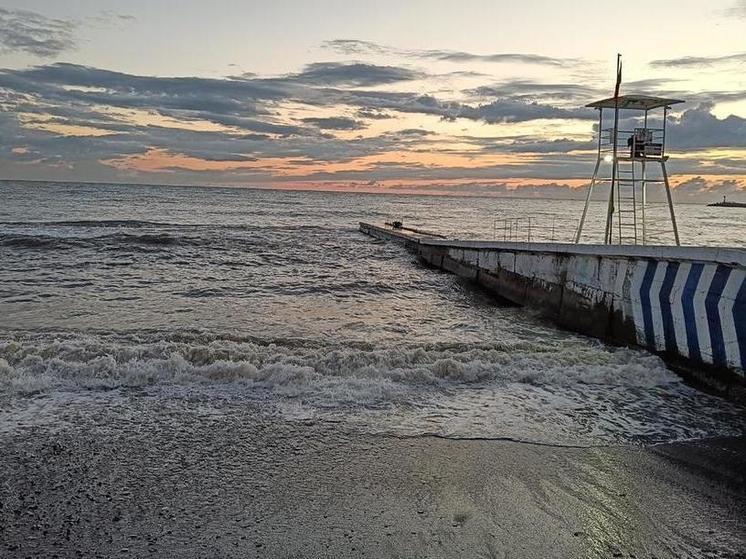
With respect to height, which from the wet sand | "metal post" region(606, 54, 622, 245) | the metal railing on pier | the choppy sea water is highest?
"metal post" region(606, 54, 622, 245)

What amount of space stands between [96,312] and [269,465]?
915 centimetres

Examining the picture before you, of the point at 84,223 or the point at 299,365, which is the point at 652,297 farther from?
the point at 84,223

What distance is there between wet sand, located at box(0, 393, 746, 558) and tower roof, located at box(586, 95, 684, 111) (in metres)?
10.7

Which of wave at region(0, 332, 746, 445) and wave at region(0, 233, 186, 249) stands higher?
wave at region(0, 332, 746, 445)

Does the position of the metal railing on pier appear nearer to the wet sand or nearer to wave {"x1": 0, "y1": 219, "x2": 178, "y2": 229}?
the wet sand

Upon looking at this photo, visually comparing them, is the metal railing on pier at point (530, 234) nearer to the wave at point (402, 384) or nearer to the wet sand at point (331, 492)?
the wave at point (402, 384)

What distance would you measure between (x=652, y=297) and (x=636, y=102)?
7.38m

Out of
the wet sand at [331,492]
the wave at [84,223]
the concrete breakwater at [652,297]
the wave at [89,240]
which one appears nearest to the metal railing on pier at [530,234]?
the concrete breakwater at [652,297]

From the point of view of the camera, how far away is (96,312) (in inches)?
512

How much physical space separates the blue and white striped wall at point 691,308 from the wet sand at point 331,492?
2.17 meters

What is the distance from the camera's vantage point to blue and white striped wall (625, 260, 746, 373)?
815 cm

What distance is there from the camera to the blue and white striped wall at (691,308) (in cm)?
815

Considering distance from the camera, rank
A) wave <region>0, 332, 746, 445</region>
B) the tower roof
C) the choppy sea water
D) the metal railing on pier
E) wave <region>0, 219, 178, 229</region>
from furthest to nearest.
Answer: the metal railing on pier
wave <region>0, 219, 178, 229</region>
the tower roof
the choppy sea water
wave <region>0, 332, 746, 445</region>

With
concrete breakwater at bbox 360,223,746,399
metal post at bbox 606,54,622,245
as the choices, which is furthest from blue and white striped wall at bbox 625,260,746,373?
metal post at bbox 606,54,622,245
